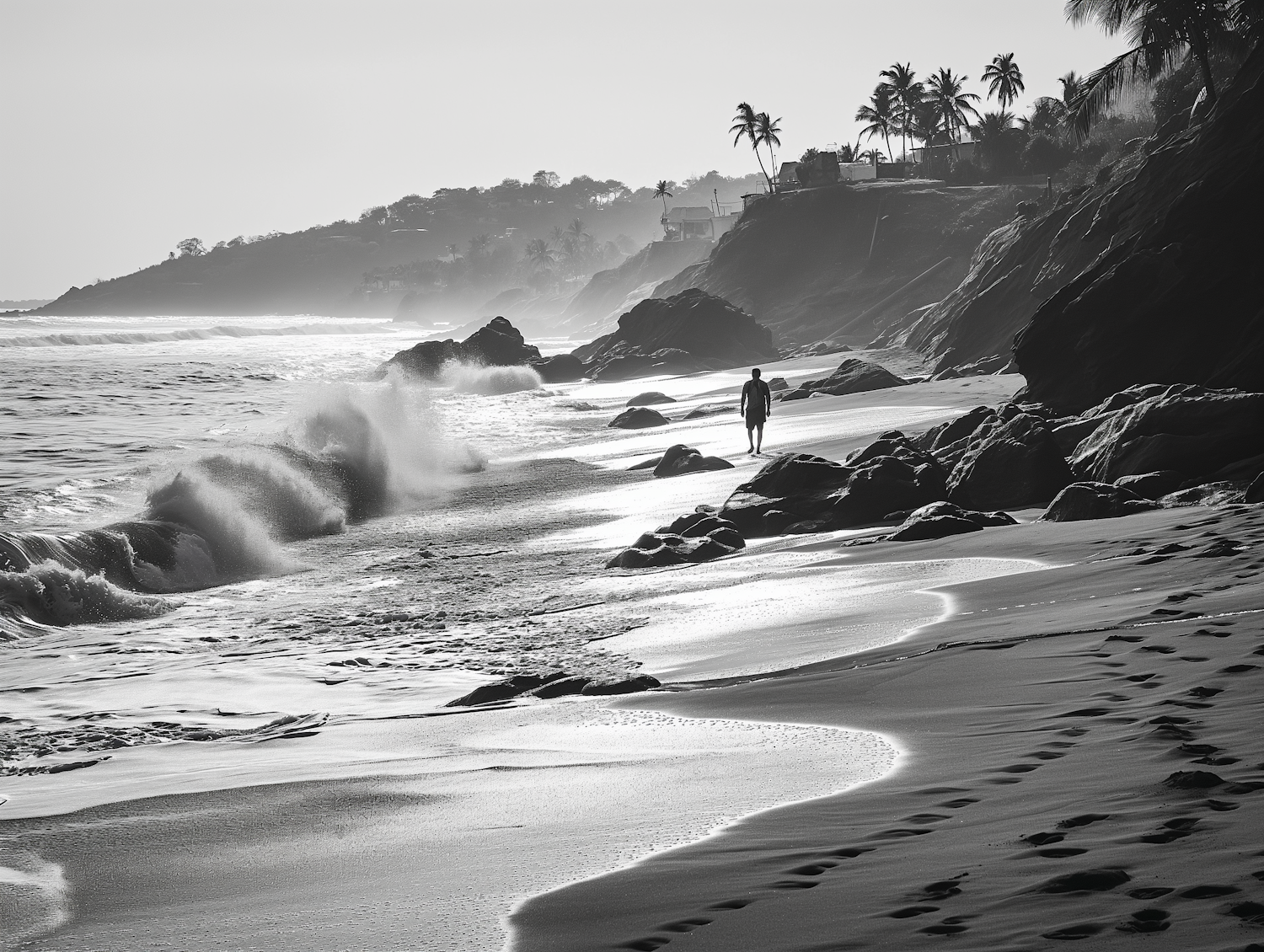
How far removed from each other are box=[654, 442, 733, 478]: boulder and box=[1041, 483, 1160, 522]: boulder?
666 centimetres

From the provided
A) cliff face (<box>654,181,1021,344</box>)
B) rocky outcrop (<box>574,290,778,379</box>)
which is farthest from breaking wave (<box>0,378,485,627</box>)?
cliff face (<box>654,181,1021,344</box>)

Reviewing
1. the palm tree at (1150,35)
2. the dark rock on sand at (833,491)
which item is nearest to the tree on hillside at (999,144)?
the palm tree at (1150,35)

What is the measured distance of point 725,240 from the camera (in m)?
72.1

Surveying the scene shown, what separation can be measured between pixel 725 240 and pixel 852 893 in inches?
2819

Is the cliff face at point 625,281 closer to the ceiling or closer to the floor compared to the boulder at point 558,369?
closer to the ceiling

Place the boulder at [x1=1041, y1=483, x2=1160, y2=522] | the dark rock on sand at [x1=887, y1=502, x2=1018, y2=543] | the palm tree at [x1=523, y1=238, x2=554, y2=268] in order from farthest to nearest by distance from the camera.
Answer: the palm tree at [x1=523, y1=238, x2=554, y2=268] → the dark rock on sand at [x1=887, y1=502, x2=1018, y2=543] → the boulder at [x1=1041, y1=483, x2=1160, y2=522]

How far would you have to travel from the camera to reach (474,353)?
44.4m

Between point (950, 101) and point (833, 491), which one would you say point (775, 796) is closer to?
point (833, 491)

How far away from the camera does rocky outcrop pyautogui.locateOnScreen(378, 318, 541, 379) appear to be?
4256 cm

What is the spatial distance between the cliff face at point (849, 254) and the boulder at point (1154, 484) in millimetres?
43494

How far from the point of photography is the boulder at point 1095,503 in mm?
8320

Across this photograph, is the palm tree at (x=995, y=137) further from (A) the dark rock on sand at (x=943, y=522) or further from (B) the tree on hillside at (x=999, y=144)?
(A) the dark rock on sand at (x=943, y=522)

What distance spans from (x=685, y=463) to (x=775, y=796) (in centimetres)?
1177

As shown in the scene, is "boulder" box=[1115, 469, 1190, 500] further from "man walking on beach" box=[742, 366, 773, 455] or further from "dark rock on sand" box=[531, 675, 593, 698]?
"man walking on beach" box=[742, 366, 773, 455]
